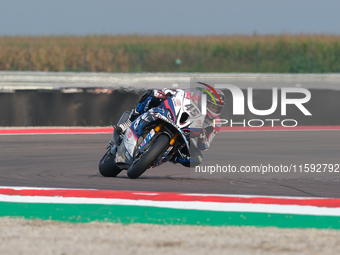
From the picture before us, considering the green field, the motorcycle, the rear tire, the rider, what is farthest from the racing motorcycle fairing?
the green field

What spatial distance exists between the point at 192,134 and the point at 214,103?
0.46 meters

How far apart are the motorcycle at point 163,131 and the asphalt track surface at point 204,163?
1.11 ft

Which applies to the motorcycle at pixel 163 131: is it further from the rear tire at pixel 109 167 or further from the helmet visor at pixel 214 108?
the rear tire at pixel 109 167

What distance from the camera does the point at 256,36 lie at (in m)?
34.4

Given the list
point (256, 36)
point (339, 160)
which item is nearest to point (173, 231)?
point (339, 160)

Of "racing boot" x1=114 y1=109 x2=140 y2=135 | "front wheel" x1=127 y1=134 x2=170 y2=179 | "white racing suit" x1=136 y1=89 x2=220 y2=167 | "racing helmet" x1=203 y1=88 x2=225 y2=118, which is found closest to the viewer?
"front wheel" x1=127 y1=134 x2=170 y2=179

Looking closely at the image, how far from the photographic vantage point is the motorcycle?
6.96 m

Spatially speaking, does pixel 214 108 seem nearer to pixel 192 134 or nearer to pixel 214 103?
pixel 214 103

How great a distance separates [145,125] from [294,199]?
2184 millimetres

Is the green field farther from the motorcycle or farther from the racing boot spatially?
the motorcycle

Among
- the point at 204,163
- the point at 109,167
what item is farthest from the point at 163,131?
the point at 204,163

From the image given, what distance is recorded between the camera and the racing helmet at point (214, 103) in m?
7.16

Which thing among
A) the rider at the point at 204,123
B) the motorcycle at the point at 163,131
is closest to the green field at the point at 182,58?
the rider at the point at 204,123

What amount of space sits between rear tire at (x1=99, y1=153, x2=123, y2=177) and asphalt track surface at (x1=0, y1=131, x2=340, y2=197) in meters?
0.12
